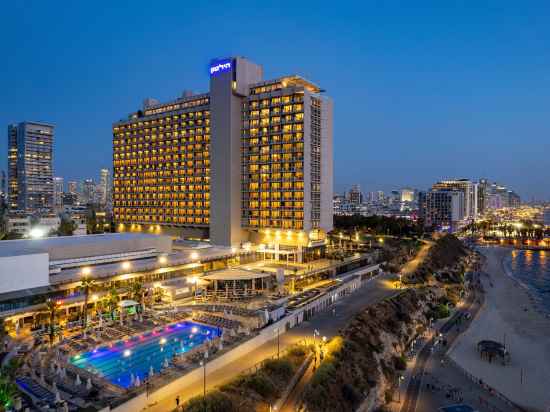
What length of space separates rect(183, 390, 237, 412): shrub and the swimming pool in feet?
24.9

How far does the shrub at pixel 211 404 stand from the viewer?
3123cm

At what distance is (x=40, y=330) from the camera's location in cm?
4844

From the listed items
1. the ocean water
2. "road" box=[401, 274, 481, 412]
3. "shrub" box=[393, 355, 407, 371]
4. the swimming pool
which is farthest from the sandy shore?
the swimming pool

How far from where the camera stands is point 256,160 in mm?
101375

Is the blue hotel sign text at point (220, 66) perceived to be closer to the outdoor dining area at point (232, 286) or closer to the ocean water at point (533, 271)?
the outdoor dining area at point (232, 286)

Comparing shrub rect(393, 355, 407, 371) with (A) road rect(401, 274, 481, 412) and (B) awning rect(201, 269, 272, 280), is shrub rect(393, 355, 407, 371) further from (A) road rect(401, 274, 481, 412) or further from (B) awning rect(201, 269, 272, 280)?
(B) awning rect(201, 269, 272, 280)

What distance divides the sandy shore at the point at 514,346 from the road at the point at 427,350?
1.73 meters

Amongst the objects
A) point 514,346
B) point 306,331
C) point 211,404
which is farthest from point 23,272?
point 514,346

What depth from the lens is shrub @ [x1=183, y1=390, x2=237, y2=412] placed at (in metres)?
31.2

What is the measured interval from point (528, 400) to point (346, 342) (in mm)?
24594

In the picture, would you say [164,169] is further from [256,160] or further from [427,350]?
[427,350]

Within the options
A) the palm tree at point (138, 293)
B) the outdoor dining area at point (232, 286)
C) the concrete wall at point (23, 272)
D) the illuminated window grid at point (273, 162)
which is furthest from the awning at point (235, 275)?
the illuminated window grid at point (273, 162)

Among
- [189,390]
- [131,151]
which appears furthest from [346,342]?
[131,151]

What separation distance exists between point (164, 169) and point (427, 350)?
97501 millimetres
